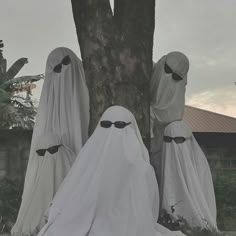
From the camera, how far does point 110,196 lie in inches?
188

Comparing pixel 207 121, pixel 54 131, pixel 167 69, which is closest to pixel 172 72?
pixel 167 69

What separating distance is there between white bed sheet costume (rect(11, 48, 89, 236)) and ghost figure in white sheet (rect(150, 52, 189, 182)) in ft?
2.88

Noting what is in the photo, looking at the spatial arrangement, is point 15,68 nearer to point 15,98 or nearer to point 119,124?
point 15,98

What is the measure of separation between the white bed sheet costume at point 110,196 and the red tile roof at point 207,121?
11.5 m

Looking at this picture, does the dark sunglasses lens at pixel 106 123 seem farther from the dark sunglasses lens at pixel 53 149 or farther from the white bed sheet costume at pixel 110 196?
the dark sunglasses lens at pixel 53 149

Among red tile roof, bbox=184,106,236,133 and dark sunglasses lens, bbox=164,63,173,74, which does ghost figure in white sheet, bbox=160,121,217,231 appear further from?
red tile roof, bbox=184,106,236,133

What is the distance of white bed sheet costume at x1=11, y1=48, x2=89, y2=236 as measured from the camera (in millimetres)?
6230

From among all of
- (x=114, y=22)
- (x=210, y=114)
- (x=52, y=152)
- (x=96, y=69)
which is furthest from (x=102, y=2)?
(x=210, y=114)

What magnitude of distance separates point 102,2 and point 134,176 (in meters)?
2.18

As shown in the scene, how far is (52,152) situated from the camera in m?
6.34

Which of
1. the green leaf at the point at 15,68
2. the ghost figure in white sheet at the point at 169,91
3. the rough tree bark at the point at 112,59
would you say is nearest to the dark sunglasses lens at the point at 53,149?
the rough tree bark at the point at 112,59

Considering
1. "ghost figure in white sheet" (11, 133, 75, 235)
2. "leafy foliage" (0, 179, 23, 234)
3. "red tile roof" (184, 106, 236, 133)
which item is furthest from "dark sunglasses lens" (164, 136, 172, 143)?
"red tile roof" (184, 106, 236, 133)

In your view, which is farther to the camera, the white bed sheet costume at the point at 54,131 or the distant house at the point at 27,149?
the distant house at the point at 27,149

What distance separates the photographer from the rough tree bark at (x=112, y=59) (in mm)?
5977
